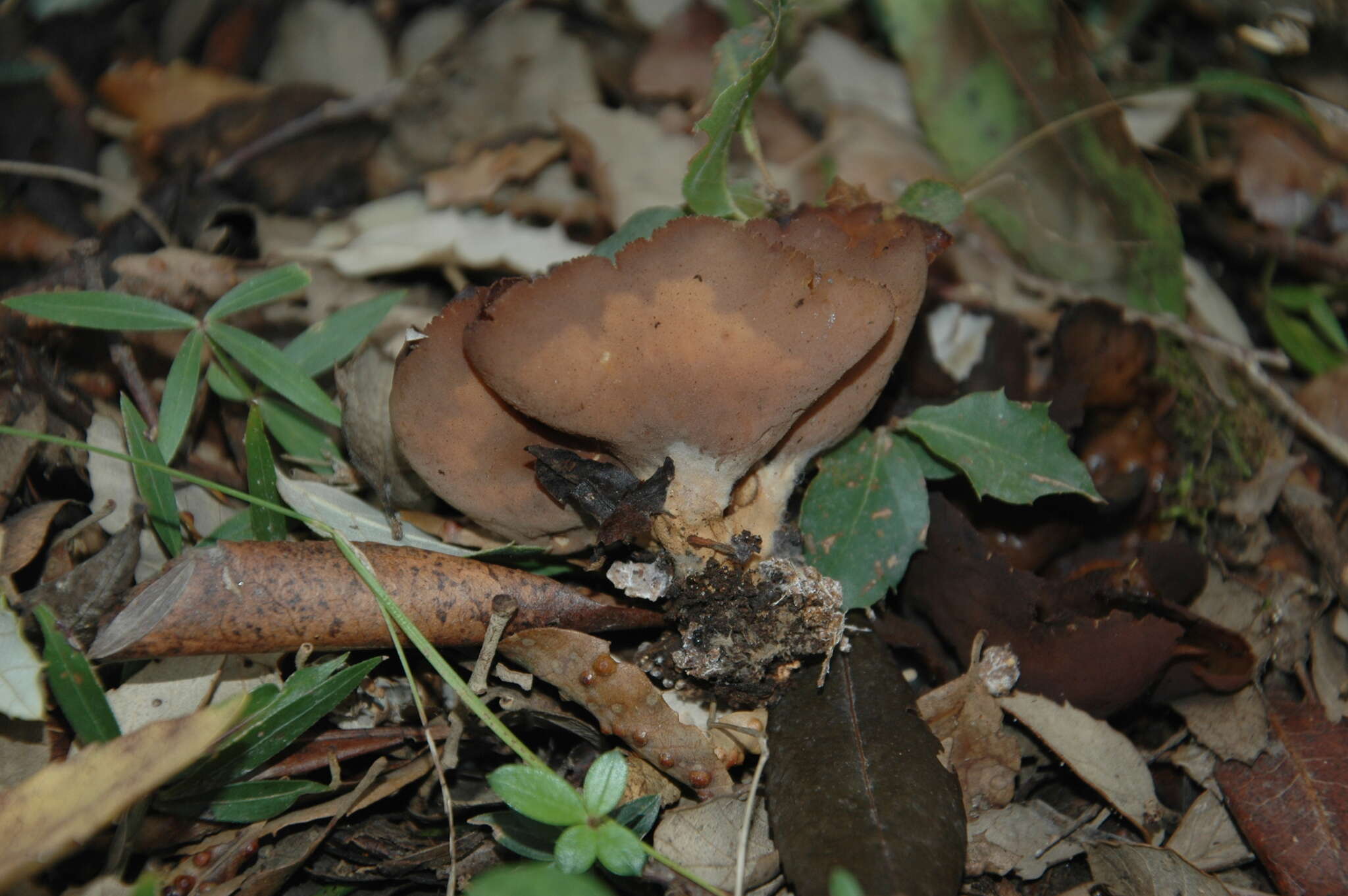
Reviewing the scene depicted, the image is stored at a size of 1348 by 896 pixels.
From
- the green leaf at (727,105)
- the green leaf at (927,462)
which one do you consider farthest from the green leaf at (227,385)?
the green leaf at (927,462)

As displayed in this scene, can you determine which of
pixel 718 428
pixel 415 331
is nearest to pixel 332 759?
pixel 415 331

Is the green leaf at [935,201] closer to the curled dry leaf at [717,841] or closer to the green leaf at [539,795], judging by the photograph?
the curled dry leaf at [717,841]

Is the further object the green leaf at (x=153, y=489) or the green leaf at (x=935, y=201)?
the green leaf at (x=935, y=201)

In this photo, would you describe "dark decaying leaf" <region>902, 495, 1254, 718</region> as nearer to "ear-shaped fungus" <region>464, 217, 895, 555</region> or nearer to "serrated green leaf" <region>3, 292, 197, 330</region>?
"ear-shaped fungus" <region>464, 217, 895, 555</region>

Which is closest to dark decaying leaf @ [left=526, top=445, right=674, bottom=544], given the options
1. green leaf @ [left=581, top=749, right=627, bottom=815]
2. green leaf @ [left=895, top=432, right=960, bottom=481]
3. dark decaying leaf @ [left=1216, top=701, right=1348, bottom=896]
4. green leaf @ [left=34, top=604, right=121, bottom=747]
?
green leaf @ [left=581, top=749, right=627, bottom=815]

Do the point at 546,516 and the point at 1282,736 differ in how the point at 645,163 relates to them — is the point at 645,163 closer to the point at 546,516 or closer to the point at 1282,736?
the point at 546,516
